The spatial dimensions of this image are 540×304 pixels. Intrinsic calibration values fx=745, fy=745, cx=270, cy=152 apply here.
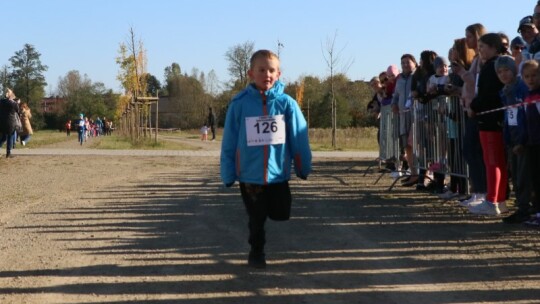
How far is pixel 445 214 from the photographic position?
8.53 meters

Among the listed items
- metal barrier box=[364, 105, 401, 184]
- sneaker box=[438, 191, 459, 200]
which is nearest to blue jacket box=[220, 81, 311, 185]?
sneaker box=[438, 191, 459, 200]

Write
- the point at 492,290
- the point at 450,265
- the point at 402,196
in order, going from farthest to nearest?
1. the point at 402,196
2. the point at 450,265
3. the point at 492,290

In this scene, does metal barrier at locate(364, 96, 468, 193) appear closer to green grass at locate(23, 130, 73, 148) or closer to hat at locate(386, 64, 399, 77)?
hat at locate(386, 64, 399, 77)

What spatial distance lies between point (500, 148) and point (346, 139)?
29.1 metres

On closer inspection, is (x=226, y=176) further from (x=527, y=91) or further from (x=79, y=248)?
(x=527, y=91)

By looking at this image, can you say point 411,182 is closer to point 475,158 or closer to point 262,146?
point 475,158

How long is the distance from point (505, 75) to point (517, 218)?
1456 millimetres

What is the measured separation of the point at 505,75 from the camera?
298 inches

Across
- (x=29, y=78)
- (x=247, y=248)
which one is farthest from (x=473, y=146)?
(x=29, y=78)

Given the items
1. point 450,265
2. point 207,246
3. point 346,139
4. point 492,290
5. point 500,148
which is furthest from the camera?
point 346,139

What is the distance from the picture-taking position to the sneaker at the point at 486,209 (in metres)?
8.18

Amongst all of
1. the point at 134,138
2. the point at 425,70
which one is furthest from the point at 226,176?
the point at 134,138

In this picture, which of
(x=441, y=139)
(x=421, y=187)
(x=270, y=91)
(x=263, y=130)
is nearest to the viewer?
(x=263, y=130)

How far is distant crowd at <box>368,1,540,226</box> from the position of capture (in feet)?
24.2
